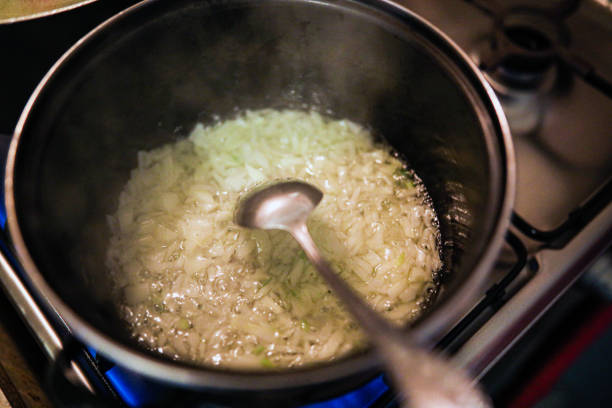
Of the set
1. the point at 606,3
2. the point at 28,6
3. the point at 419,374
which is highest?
the point at 28,6

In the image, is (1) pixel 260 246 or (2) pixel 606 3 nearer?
(1) pixel 260 246

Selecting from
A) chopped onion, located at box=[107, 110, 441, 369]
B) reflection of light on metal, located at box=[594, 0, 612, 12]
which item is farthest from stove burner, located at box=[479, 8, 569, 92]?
chopped onion, located at box=[107, 110, 441, 369]

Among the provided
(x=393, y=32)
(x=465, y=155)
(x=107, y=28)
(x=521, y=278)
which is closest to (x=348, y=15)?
(x=393, y=32)

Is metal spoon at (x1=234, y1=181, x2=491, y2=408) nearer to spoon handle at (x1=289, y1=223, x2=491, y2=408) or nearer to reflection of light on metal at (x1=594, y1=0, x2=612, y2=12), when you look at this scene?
spoon handle at (x1=289, y1=223, x2=491, y2=408)

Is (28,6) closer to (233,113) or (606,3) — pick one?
(233,113)

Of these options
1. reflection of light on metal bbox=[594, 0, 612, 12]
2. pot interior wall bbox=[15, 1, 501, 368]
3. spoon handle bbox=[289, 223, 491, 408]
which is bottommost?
spoon handle bbox=[289, 223, 491, 408]

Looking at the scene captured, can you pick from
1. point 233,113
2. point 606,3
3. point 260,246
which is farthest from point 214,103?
point 606,3

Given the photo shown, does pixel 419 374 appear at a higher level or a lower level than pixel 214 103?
lower

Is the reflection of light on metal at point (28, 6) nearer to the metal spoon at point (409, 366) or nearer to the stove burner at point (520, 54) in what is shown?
the metal spoon at point (409, 366)

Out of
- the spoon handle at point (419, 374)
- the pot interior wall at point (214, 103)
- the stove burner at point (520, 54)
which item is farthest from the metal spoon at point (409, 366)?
the stove burner at point (520, 54)
